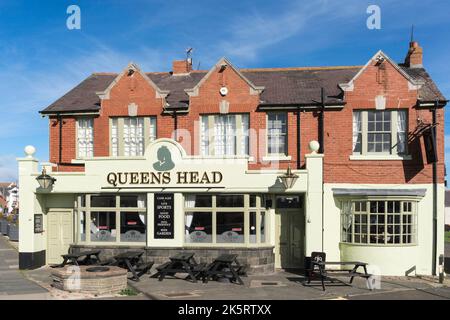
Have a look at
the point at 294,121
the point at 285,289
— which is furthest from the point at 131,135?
the point at 285,289

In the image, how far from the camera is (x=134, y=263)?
49.9 ft

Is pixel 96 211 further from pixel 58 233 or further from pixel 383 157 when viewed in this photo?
pixel 383 157

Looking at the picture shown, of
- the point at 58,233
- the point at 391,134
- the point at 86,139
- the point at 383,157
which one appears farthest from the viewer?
the point at 86,139

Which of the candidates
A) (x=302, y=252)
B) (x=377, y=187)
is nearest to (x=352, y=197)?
(x=377, y=187)

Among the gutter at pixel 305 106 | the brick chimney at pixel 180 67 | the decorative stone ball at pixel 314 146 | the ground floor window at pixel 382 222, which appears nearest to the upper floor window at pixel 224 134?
the gutter at pixel 305 106

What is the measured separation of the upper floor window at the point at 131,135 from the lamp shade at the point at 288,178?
18.0 feet

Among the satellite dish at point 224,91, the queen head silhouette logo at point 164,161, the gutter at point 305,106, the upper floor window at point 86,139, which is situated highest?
the satellite dish at point 224,91

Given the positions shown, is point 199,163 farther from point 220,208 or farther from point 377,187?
point 377,187

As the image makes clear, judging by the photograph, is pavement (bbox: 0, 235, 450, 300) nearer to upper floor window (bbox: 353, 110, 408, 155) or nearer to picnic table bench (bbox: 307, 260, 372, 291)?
picnic table bench (bbox: 307, 260, 372, 291)

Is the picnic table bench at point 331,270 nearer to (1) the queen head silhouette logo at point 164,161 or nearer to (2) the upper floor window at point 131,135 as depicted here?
(1) the queen head silhouette logo at point 164,161

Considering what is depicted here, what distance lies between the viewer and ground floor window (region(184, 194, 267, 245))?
15.4 meters

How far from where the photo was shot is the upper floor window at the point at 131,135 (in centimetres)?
1736

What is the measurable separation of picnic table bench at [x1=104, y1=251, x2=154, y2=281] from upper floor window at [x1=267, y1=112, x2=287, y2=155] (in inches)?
236

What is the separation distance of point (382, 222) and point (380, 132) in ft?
10.3
